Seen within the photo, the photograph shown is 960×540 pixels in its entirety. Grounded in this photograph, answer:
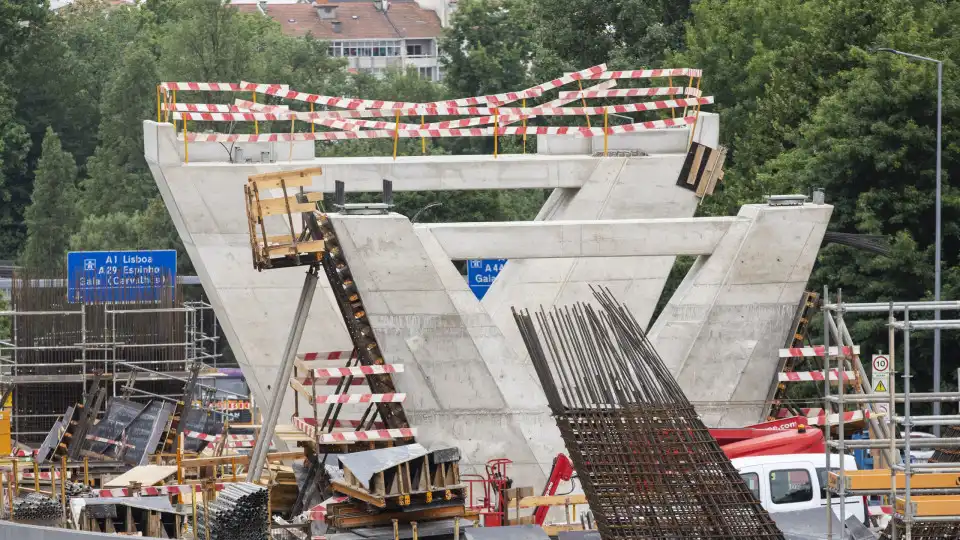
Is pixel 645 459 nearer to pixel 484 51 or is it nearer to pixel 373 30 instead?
pixel 484 51

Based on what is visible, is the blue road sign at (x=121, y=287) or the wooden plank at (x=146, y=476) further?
the blue road sign at (x=121, y=287)

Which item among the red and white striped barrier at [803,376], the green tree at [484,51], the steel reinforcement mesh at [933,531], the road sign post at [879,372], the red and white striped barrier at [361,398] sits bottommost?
the road sign post at [879,372]

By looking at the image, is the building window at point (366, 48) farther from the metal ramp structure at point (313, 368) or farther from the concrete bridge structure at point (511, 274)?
the metal ramp structure at point (313, 368)

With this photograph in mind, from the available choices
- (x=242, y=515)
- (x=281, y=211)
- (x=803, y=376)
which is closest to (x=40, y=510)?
(x=242, y=515)

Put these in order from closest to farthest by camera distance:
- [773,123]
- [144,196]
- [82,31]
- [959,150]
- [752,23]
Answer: [959,150] → [773,123] → [752,23] → [144,196] → [82,31]

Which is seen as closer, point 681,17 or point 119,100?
point 681,17

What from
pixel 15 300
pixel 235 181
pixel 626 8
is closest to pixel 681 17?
pixel 626 8

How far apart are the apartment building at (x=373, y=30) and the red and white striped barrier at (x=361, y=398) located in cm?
14975

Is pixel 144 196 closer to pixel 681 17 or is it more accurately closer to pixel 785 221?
pixel 681 17

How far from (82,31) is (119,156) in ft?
80.1

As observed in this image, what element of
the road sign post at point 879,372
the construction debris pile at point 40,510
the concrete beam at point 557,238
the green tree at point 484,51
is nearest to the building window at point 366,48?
the green tree at point 484,51

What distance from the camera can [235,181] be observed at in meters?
28.2

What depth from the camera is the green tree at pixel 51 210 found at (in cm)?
8800

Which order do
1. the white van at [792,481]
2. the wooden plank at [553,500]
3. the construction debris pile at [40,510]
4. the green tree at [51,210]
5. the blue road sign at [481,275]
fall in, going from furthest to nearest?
the green tree at [51,210] < the blue road sign at [481,275] < the construction debris pile at [40,510] < the wooden plank at [553,500] < the white van at [792,481]
